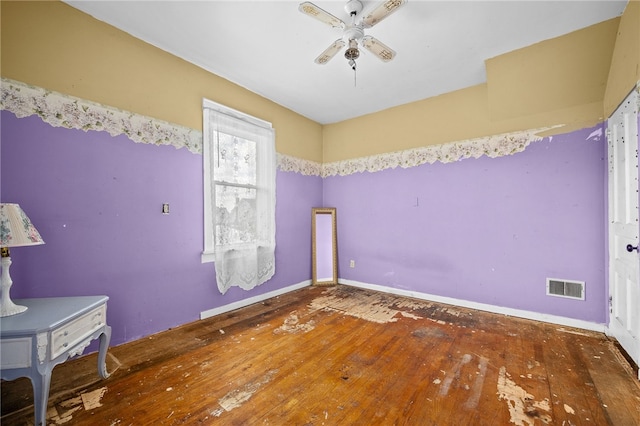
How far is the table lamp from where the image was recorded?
4.85ft

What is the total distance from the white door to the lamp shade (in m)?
4.15

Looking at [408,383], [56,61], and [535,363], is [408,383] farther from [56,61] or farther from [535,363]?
Result: [56,61]

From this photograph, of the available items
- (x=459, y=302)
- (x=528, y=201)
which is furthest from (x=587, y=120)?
(x=459, y=302)

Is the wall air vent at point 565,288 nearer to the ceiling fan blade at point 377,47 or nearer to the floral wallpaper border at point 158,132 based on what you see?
the floral wallpaper border at point 158,132

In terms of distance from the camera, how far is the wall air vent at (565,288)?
2752 millimetres

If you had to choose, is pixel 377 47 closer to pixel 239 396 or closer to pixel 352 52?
pixel 352 52

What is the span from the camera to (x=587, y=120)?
2.73m

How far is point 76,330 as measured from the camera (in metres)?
1.63

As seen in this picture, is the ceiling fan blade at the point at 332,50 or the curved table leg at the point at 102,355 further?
the ceiling fan blade at the point at 332,50

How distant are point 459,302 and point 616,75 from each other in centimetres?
278

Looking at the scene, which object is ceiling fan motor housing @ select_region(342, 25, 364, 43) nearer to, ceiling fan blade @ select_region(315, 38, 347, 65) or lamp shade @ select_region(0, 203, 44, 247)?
ceiling fan blade @ select_region(315, 38, 347, 65)

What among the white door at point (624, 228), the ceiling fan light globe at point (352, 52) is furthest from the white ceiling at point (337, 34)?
the white door at point (624, 228)

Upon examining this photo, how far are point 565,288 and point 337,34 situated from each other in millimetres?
3542

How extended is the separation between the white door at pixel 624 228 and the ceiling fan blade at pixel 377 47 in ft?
6.24
